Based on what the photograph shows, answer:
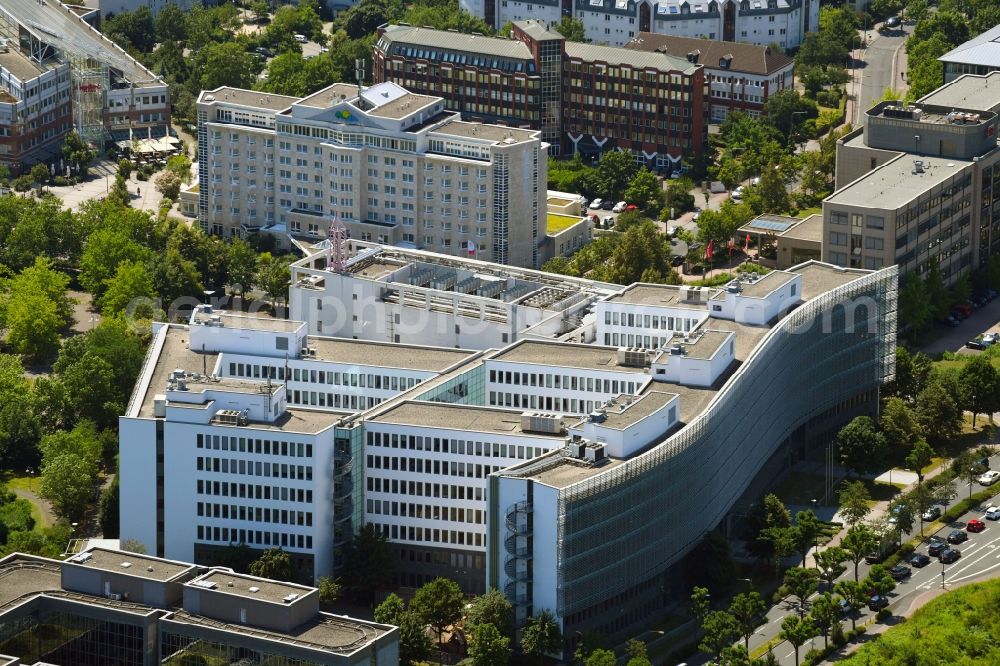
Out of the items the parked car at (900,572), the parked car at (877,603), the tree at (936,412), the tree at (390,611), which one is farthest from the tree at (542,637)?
the tree at (936,412)

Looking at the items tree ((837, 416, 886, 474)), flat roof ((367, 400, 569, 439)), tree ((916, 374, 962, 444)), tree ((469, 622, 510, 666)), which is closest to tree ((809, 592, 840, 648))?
flat roof ((367, 400, 569, 439))

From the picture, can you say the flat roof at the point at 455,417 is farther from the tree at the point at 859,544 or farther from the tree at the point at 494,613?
the tree at the point at 859,544

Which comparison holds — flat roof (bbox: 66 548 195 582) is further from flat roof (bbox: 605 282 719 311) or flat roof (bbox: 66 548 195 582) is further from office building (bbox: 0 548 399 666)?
flat roof (bbox: 605 282 719 311)

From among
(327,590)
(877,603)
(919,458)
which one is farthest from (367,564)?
(919,458)

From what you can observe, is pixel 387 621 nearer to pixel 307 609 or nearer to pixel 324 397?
pixel 307 609

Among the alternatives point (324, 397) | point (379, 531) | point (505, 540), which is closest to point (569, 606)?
point (505, 540)

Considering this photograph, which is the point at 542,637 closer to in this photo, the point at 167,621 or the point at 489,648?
the point at 489,648
